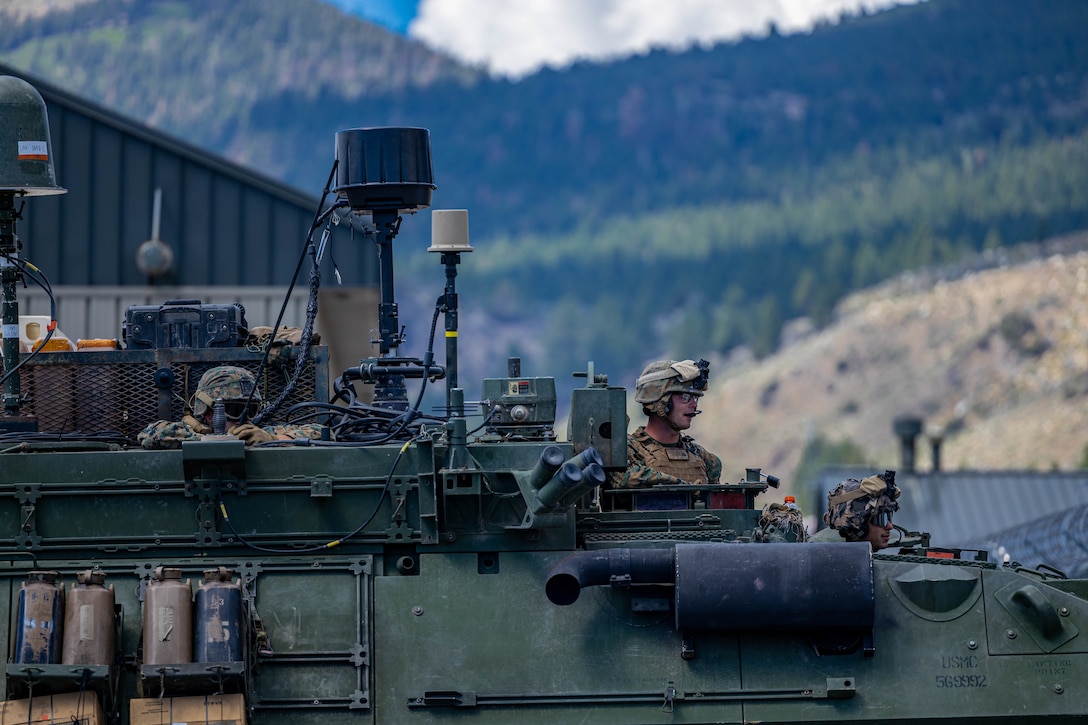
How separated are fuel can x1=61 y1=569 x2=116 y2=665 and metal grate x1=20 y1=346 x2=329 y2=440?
7.07 ft

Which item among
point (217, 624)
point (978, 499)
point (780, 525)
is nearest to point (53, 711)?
point (217, 624)

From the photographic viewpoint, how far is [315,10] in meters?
97.0

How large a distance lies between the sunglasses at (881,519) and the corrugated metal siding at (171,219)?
40.7 ft

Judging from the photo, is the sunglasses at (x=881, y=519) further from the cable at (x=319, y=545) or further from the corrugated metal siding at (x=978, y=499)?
the corrugated metal siding at (x=978, y=499)

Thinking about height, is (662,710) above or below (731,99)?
below

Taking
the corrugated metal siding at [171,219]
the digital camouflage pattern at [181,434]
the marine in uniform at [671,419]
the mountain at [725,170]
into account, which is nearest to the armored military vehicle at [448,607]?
the digital camouflage pattern at [181,434]

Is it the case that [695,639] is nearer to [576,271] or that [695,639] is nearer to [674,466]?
[674,466]

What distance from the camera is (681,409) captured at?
40.5 ft

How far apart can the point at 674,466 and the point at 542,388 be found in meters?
1.64

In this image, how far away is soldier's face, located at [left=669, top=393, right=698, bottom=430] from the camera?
1235cm

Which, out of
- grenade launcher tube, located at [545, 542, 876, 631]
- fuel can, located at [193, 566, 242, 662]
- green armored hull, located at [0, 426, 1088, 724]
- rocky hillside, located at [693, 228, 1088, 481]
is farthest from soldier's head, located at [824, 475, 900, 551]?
rocky hillside, located at [693, 228, 1088, 481]

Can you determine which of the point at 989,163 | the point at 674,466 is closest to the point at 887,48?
the point at 989,163

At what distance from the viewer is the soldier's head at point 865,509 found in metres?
11.2

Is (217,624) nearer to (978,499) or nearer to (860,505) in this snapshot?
(860,505)
